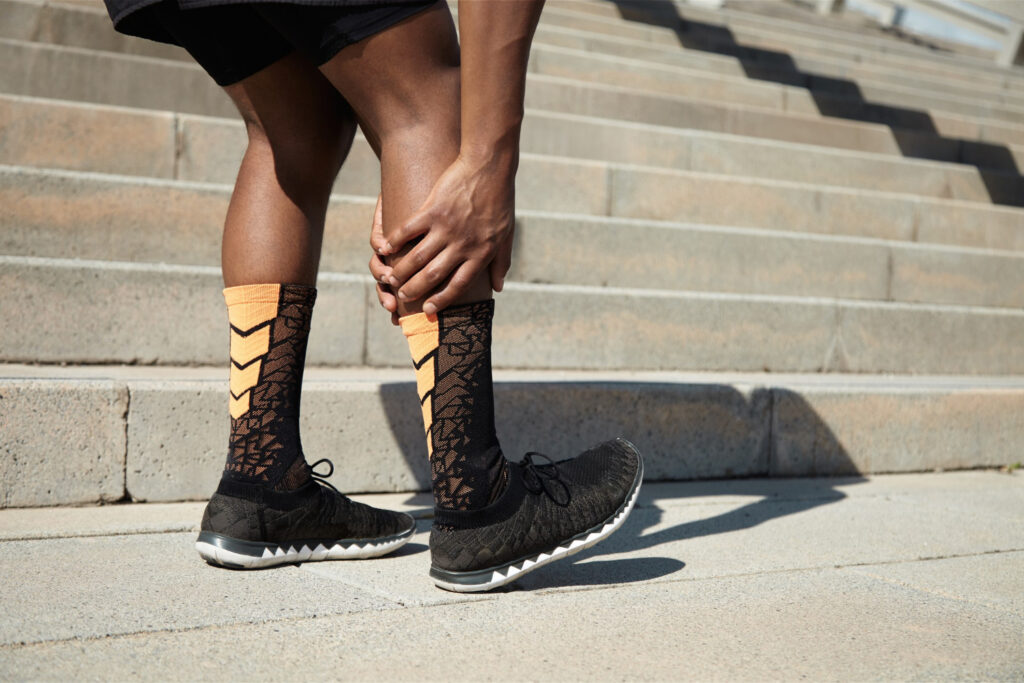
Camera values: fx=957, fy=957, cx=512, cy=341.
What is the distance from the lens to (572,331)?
288 centimetres

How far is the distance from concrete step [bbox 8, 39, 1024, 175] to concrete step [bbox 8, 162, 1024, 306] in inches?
37.8

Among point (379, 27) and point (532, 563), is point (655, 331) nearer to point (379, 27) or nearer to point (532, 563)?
point (532, 563)

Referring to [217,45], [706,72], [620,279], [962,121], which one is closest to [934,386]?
[620,279]

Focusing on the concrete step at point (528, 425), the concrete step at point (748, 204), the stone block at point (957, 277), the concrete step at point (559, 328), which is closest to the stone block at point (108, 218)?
the concrete step at point (559, 328)

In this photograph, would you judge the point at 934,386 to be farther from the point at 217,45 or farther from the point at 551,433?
the point at 217,45

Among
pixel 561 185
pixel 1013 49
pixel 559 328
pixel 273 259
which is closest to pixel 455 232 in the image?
pixel 273 259

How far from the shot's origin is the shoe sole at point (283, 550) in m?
1.56

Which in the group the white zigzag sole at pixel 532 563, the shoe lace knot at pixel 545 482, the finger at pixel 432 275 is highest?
the finger at pixel 432 275

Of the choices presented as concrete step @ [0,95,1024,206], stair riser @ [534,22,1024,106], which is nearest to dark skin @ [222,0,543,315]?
concrete step @ [0,95,1024,206]

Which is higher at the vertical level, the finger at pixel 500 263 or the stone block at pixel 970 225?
the stone block at pixel 970 225

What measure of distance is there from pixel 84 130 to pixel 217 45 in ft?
6.36

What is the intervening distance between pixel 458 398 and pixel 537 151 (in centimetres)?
299

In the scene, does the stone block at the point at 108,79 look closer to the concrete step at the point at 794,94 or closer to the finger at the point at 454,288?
the concrete step at the point at 794,94

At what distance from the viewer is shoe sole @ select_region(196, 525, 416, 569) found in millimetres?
1562
